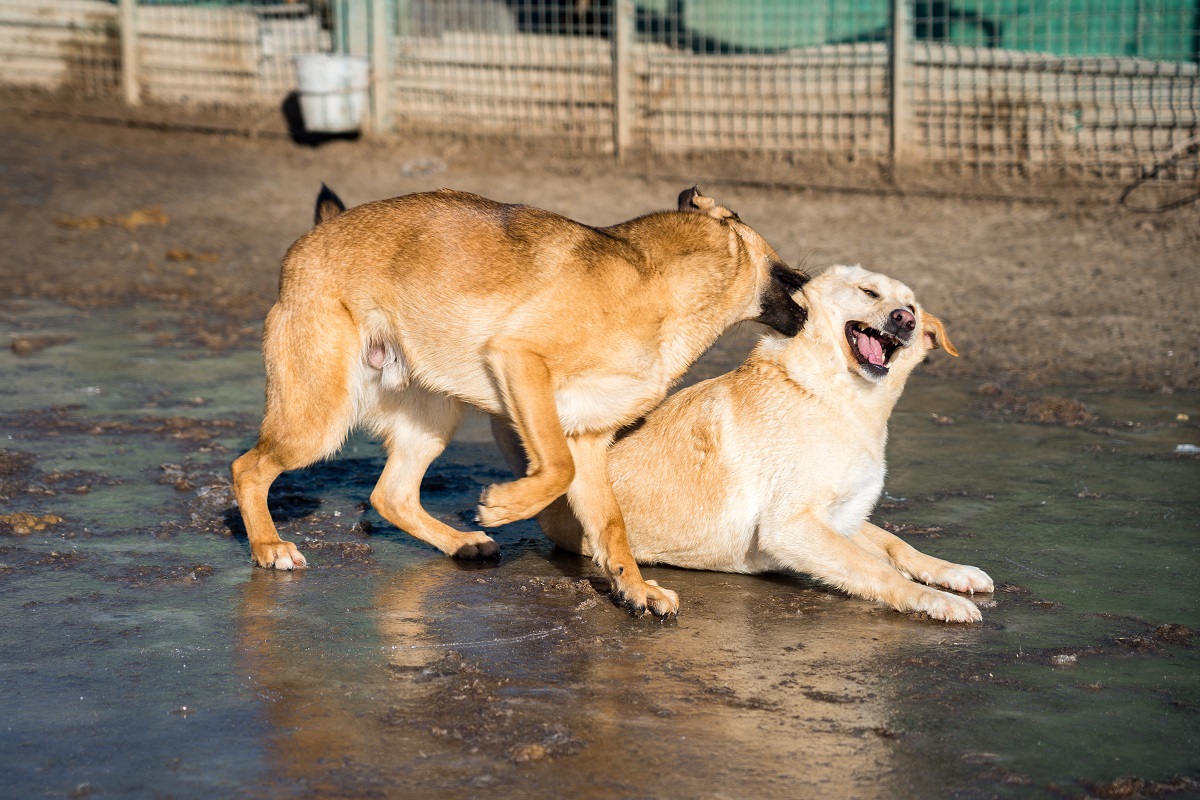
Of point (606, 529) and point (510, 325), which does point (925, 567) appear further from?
point (510, 325)

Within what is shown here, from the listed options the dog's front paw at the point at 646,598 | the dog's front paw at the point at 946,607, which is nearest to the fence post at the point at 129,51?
the dog's front paw at the point at 646,598

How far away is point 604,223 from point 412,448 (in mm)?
6188

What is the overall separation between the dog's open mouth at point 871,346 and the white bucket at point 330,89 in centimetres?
994

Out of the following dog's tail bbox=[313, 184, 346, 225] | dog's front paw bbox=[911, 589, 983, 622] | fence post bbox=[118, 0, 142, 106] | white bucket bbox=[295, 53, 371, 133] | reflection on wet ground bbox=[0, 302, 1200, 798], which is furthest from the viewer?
fence post bbox=[118, 0, 142, 106]

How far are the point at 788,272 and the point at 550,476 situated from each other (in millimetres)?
1288

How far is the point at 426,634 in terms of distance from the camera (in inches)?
167

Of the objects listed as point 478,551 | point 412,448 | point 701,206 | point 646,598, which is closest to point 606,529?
point 646,598

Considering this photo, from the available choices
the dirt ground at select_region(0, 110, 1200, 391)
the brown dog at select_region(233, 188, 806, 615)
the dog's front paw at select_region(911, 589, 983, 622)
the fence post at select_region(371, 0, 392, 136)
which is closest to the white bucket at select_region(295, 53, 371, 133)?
the fence post at select_region(371, 0, 392, 136)

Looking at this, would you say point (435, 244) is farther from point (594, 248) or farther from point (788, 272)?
point (788, 272)

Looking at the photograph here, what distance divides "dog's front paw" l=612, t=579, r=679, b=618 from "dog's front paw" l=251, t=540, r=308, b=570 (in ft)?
4.03

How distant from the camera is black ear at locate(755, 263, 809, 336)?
5.08 m

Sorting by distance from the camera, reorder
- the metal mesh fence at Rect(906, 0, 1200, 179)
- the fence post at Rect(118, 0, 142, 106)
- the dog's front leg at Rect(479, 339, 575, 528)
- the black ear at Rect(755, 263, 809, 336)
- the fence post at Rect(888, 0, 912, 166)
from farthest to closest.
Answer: the fence post at Rect(118, 0, 142, 106), the fence post at Rect(888, 0, 912, 166), the metal mesh fence at Rect(906, 0, 1200, 179), the black ear at Rect(755, 263, 809, 336), the dog's front leg at Rect(479, 339, 575, 528)

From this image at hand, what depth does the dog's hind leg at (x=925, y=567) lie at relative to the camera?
471 centimetres

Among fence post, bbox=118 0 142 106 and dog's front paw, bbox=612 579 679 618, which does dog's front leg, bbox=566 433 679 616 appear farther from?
fence post, bbox=118 0 142 106
